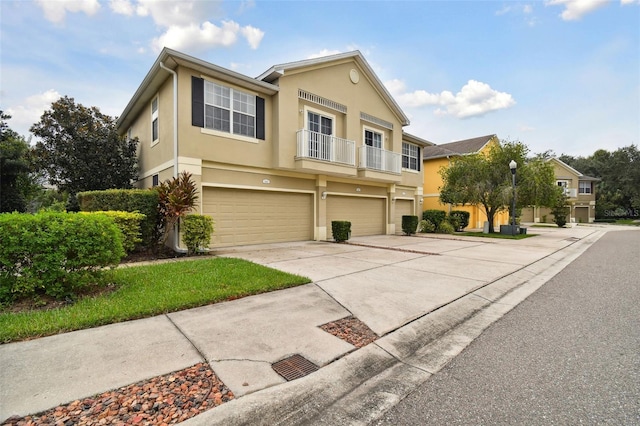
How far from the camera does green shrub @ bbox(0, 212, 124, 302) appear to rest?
4.18m

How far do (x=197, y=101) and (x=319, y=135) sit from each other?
4960mm

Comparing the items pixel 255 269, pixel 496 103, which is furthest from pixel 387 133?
pixel 496 103

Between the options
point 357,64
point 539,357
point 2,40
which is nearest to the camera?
point 539,357

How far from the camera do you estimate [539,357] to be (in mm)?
3305

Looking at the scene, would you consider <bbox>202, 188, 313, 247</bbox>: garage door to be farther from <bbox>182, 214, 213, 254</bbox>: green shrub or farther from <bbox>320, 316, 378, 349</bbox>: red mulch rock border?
<bbox>320, 316, 378, 349</bbox>: red mulch rock border

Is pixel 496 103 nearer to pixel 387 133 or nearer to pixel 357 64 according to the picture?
pixel 387 133

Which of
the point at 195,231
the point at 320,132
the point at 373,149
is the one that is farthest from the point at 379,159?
the point at 195,231

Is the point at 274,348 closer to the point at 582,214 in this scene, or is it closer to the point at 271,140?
the point at 271,140

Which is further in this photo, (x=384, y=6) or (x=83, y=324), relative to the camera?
(x=384, y=6)

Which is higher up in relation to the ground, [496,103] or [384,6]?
[496,103]

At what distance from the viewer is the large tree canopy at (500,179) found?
1725cm

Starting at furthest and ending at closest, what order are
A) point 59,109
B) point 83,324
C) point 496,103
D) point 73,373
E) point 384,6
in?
point 496,103, point 59,109, point 384,6, point 83,324, point 73,373

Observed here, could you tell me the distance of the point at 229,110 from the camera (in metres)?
11.0

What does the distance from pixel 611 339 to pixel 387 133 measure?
1486 centimetres
